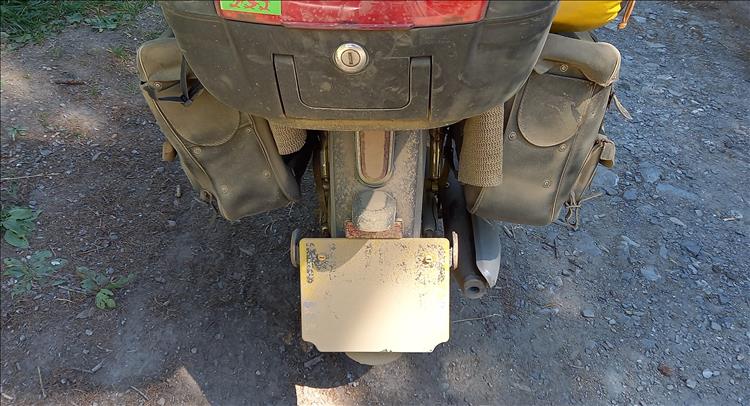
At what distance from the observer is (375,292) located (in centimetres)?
163

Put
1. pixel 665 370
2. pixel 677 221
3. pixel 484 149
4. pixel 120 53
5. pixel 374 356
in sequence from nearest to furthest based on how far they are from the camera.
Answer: pixel 484 149, pixel 374 356, pixel 665 370, pixel 677 221, pixel 120 53

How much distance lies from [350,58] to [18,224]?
Result: 7.15ft

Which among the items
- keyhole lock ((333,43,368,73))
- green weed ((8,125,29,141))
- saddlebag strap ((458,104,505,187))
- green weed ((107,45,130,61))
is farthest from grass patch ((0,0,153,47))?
keyhole lock ((333,43,368,73))

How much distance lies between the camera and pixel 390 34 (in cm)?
104

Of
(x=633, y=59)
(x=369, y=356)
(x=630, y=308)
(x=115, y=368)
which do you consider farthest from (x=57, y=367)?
(x=633, y=59)

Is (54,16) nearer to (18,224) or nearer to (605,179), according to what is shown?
(18,224)

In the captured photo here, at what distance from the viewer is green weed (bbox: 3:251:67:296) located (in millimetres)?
2386

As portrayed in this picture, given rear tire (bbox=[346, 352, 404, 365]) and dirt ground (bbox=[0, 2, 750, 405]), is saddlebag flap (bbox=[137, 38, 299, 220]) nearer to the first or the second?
rear tire (bbox=[346, 352, 404, 365])

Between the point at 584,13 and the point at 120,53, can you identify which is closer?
the point at 584,13

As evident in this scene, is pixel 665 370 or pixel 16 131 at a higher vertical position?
pixel 16 131

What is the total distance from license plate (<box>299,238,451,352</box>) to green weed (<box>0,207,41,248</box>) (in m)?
1.60

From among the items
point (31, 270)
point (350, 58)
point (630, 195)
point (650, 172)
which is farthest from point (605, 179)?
point (31, 270)

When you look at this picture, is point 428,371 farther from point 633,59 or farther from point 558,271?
point 633,59

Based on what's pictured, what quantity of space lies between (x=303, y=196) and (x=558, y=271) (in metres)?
1.18
